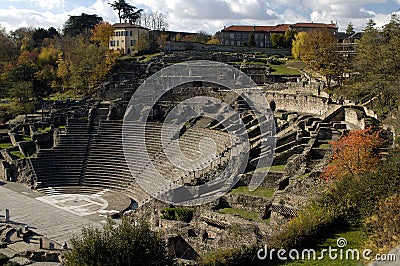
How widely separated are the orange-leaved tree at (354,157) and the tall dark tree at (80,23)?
251ft

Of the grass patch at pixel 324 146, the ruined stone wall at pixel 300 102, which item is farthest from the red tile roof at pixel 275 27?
the grass patch at pixel 324 146

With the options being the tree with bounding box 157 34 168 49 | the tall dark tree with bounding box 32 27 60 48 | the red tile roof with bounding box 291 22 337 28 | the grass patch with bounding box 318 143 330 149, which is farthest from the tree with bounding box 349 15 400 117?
the tall dark tree with bounding box 32 27 60 48

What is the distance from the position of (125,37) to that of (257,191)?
57.5 meters

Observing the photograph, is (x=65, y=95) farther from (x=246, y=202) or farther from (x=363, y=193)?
(x=363, y=193)

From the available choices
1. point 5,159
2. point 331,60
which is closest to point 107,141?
point 5,159

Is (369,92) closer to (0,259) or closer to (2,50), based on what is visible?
(0,259)

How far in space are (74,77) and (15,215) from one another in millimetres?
33458

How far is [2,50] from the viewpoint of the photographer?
74.1 meters

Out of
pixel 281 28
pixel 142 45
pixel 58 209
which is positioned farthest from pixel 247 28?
pixel 58 209

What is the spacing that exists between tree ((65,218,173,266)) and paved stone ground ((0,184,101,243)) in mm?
10584

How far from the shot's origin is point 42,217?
2750 centimetres

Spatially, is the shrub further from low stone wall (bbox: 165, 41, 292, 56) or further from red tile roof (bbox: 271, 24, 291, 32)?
red tile roof (bbox: 271, 24, 291, 32)

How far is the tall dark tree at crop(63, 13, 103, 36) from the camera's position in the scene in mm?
90062

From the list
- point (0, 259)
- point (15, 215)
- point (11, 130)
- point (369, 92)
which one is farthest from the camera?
point (11, 130)
